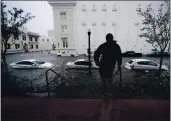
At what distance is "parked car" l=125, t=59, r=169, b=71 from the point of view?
6.90 ft

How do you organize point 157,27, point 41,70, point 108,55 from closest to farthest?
point 108,55 → point 157,27 → point 41,70

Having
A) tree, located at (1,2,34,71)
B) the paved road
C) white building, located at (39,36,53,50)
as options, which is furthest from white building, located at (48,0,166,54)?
tree, located at (1,2,34,71)

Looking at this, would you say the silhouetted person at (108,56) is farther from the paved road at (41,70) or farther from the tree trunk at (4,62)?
the tree trunk at (4,62)

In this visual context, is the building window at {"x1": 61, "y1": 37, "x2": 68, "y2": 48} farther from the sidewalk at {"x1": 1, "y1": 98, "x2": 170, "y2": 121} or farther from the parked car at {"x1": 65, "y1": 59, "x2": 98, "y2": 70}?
the sidewalk at {"x1": 1, "y1": 98, "x2": 170, "y2": 121}

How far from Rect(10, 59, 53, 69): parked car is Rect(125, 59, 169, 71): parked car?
1.49m

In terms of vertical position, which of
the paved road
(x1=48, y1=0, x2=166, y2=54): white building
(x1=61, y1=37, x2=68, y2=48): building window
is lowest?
the paved road

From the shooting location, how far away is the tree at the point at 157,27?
6.54ft

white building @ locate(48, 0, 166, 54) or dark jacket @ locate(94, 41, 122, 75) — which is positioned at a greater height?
white building @ locate(48, 0, 166, 54)

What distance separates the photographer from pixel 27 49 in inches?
87.4

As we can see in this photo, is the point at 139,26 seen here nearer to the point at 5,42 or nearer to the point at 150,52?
the point at 150,52

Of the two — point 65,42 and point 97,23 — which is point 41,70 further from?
point 97,23

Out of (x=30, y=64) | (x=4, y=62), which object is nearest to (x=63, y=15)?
(x=30, y=64)

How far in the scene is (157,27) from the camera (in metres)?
2.06

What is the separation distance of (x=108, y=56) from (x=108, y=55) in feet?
0.05
